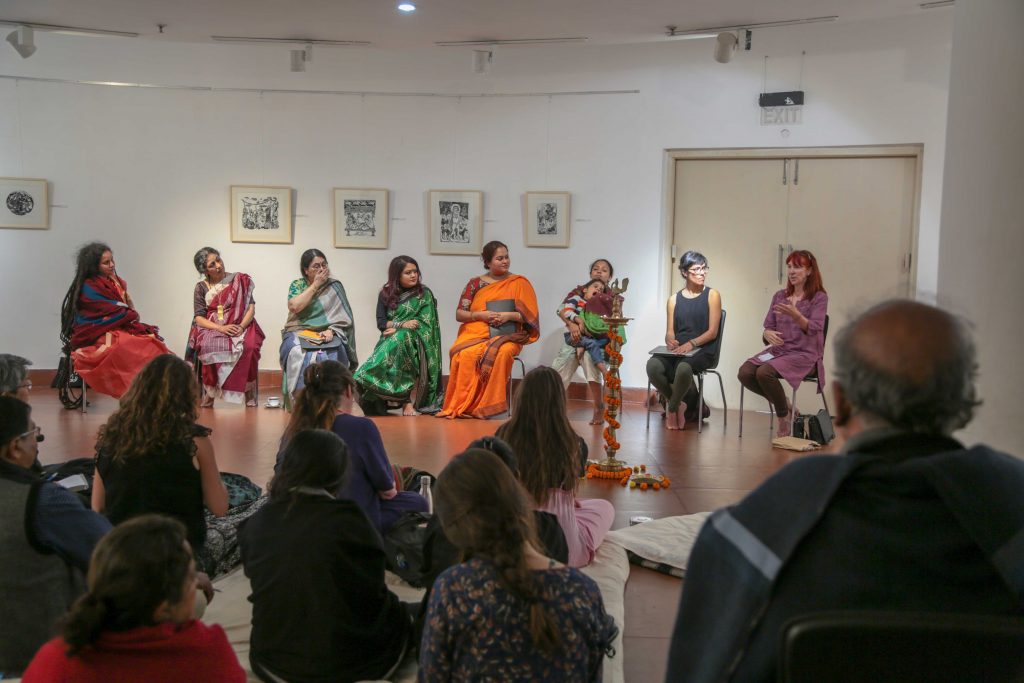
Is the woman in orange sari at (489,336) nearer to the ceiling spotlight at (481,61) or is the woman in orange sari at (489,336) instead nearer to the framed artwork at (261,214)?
the ceiling spotlight at (481,61)

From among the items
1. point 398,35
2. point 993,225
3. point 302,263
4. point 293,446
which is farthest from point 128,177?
point 993,225

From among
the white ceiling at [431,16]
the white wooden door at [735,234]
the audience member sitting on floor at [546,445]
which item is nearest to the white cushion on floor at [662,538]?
the audience member sitting on floor at [546,445]

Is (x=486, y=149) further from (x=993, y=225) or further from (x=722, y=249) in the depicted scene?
(x=993, y=225)

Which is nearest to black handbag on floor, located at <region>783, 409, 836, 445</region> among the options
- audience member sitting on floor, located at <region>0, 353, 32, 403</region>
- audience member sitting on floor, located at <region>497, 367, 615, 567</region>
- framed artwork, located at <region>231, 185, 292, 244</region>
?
audience member sitting on floor, located at <region>497, 367, 615, 567</region>

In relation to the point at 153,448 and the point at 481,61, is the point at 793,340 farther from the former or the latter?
the point at 153,448

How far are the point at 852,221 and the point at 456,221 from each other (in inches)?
142

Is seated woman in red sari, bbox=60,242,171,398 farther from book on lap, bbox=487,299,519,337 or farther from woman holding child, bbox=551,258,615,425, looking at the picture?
woman holding child, bbox=551,258,615,425

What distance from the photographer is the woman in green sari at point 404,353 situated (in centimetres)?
794

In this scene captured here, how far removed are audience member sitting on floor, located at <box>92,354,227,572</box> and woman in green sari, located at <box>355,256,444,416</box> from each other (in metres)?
4.74

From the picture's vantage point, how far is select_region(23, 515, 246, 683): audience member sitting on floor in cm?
156

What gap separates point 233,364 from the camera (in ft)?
26.7

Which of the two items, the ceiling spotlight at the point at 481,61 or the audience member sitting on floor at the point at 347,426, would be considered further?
the ceiling spotlight at the point at 481,61

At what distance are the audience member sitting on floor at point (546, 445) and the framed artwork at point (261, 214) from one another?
6.06m

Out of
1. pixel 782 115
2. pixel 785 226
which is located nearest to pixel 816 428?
pixel 785 226
